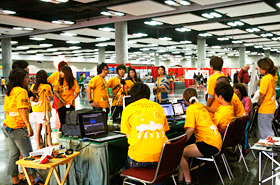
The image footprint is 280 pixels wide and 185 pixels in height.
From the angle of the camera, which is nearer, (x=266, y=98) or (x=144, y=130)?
(x=144, y=130)

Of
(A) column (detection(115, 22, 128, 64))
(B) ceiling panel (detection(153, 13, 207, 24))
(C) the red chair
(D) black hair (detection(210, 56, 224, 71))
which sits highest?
(B) ceiling panel (detection(153, 13, 207, 24))

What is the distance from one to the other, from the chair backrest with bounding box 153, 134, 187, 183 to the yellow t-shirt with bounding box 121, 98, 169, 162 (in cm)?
11

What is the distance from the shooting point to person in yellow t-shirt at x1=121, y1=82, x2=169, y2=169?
2379 mm

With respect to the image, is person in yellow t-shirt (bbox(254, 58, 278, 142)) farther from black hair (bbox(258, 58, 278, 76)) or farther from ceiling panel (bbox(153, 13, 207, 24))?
ceiling panel (bbox(153, 13, 207, 24))

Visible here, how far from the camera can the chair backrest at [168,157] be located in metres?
2.27

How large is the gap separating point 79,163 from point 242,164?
8.41 feet

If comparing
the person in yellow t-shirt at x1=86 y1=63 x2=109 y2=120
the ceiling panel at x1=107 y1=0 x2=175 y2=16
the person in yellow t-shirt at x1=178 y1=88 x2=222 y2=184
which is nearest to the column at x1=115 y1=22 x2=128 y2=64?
the ceiling panel at x1=107 y1=0 x2=175 y2=16

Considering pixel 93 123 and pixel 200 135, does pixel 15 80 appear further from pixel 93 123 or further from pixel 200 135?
pixel 200 135

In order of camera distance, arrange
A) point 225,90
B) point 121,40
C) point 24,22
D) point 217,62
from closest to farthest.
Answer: point 225,90 → point 217,62 → point 121,40 → point 24,22

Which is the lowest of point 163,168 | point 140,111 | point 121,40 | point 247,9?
point 163,168

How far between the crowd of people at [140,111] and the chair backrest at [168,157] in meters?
0.11

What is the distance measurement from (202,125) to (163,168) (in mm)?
829

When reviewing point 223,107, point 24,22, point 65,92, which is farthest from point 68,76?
point 24,22

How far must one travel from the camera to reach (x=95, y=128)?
312 centimetres
